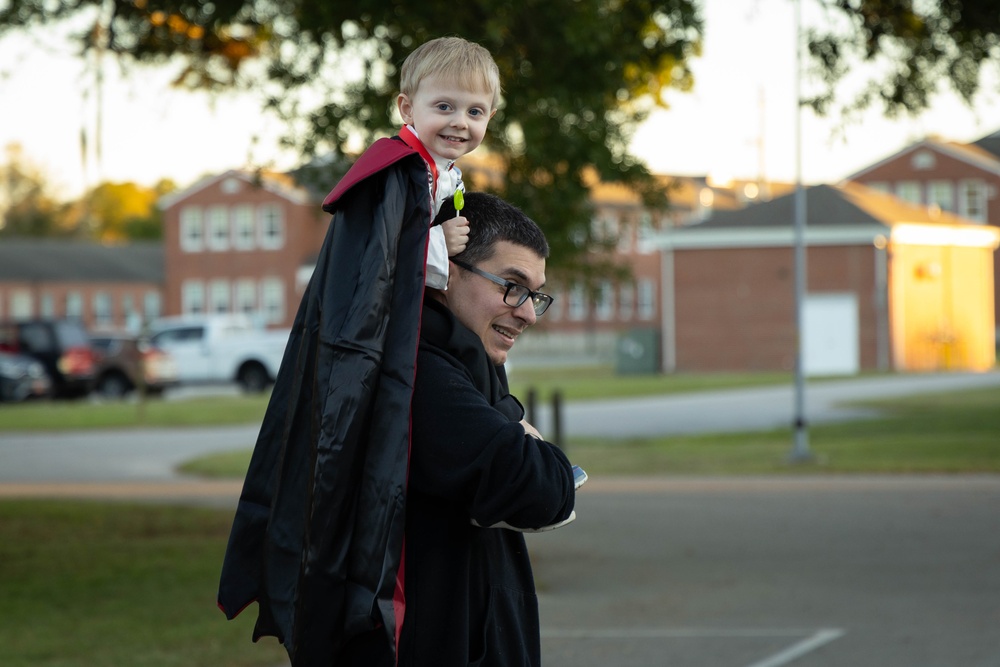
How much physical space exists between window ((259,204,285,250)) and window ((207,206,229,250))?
1881mm

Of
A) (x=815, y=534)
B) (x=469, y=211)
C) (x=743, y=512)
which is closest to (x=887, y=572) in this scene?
(x=815, y=534)

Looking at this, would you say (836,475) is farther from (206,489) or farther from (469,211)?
(469,211)

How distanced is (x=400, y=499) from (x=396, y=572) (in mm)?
135

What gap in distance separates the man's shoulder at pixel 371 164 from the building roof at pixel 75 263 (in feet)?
250

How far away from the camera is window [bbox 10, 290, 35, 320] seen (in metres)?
74.9

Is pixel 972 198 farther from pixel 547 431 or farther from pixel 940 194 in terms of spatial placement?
pixel 547 431

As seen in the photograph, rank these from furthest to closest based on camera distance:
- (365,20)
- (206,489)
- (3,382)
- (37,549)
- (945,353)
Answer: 1. (945,353)
2. (3,382)
3. (206,489)
4. (37,549)
5. (365,20)

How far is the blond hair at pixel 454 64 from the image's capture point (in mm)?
2760

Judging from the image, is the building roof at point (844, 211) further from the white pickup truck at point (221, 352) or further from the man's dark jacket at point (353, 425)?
the man's dark jacket at point (353, 425)

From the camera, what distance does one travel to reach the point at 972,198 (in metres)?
32.7

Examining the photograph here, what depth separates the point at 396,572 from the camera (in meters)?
2.54

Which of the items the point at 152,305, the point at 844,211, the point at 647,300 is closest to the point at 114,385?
the point at 844,211

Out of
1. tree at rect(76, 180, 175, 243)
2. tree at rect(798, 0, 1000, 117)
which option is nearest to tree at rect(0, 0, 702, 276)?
tree at rect(798, 0, 1000, 117)

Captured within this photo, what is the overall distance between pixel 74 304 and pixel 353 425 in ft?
254
